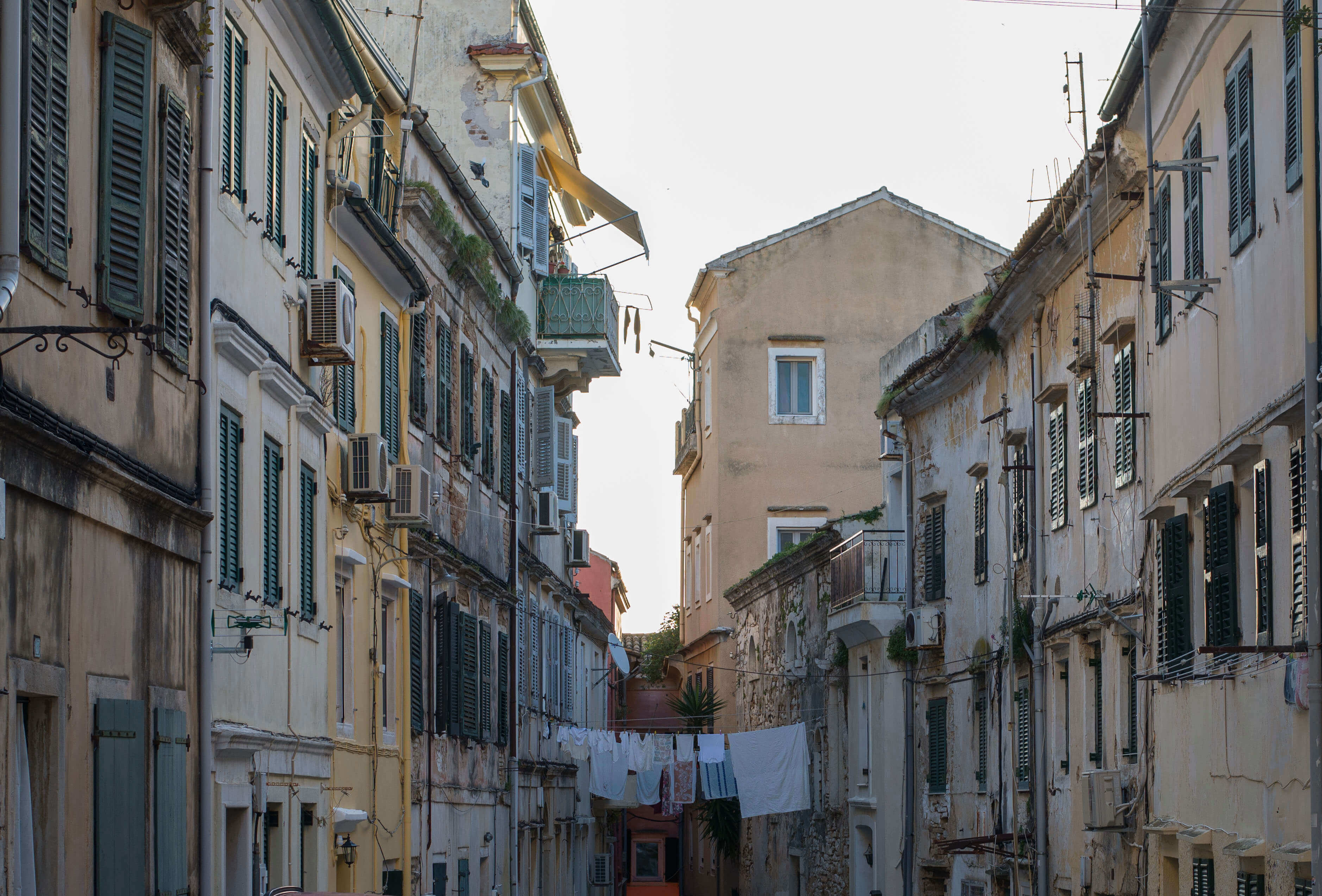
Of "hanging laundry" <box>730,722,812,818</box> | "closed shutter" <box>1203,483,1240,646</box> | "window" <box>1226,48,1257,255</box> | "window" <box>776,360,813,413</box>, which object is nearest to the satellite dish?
"window" <box>776,360,813,413</box>

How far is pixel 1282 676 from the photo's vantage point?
11.8 m

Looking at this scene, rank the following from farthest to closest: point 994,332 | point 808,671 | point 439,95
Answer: point 808,671
point 439,95
point 994,332

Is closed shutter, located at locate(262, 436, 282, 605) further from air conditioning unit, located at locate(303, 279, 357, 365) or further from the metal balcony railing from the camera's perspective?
the metal balcony railing

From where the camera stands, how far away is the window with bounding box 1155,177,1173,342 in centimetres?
1517

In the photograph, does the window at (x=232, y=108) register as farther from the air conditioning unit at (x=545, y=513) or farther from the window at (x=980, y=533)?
the air conditioning unit at (x=545, y=513)

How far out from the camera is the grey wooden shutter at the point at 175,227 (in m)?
10.8

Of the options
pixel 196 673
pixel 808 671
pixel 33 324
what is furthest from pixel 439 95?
pixel 33 324

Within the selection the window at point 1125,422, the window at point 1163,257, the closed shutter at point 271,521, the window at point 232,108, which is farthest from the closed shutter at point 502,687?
the window at point 232,108

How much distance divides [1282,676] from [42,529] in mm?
7956

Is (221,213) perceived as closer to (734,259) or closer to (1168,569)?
(1168,569)

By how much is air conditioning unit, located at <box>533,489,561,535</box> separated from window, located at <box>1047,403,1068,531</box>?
1115cm

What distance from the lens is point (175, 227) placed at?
36.1ft

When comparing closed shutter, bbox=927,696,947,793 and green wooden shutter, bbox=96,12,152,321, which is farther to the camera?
closed shutter, bbox=927,696,947,793

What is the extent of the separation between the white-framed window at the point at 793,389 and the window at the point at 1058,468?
21.5m
